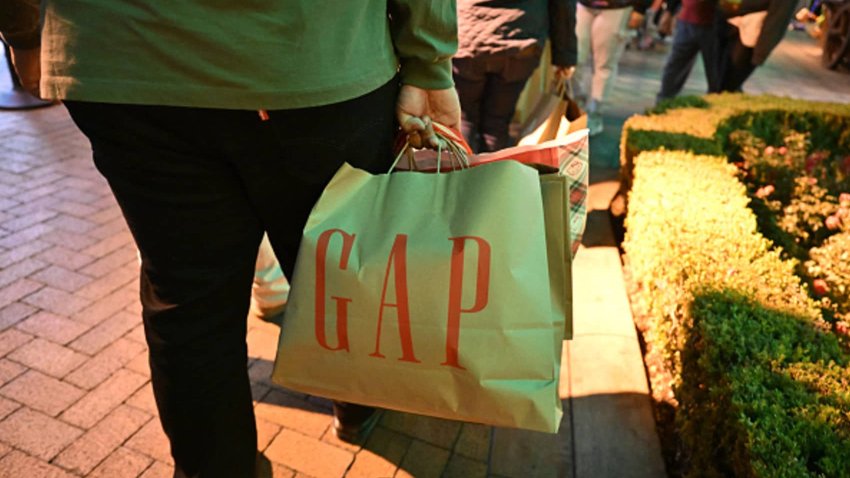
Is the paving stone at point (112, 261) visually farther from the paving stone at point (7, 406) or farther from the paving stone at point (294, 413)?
the paving stone at point (294, 413)

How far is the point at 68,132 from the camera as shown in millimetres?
4855

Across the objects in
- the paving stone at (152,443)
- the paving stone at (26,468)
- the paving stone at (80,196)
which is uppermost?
the paving stone at (26,468)

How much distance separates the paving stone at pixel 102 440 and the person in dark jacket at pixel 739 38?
15.0ft

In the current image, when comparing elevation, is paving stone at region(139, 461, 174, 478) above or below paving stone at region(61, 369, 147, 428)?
above

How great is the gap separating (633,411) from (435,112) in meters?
1.53

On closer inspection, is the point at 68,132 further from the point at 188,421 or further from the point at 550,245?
the point at 550,245

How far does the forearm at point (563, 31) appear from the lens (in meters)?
3.19

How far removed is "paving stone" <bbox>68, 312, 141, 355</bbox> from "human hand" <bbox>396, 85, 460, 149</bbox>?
5.89ft

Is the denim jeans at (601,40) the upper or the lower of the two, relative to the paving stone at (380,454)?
upper

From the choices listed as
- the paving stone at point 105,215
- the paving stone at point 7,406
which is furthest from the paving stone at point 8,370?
the paving stone at point 105,215

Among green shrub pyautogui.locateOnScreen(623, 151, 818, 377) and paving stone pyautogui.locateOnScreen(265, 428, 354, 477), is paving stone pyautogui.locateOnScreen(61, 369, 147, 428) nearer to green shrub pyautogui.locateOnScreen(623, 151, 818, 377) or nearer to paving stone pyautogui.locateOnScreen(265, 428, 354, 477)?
paving stone pyautogui.locateOnScreen(265, 428, 354, 477)

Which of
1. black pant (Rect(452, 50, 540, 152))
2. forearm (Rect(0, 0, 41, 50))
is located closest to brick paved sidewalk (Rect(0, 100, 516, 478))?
forearm (Rect(0, 0, 41, 50))

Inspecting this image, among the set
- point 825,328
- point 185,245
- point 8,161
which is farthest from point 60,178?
point 825,328

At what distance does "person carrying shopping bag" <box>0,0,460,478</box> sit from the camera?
1.10 meters
